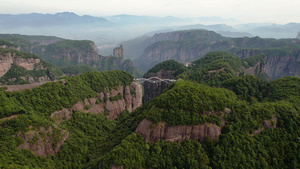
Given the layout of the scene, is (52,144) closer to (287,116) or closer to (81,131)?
(81,131)

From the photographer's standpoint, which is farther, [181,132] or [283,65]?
[283,65]

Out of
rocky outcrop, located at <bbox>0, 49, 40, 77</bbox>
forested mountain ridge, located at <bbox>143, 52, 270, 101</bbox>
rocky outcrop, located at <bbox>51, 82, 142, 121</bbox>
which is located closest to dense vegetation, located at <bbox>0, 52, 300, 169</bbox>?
rocky outcrop, located at <bbox>51, 82, 142, 121</bbox>

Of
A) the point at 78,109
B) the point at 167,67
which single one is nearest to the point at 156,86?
the point at 167,67

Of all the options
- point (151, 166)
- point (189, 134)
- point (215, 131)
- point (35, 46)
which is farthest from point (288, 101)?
point (35, 46)

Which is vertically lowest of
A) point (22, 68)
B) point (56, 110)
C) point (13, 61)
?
point (22, 68)

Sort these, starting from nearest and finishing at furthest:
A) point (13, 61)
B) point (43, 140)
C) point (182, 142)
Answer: point (182, 142), point (43, 140), point (13, 61)

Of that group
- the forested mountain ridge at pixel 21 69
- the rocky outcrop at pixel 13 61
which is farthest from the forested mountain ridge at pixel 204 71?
the rocky outcrop at pixel 13 61

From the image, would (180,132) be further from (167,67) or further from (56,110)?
(167,67)
